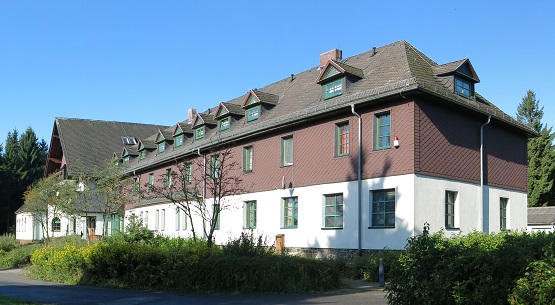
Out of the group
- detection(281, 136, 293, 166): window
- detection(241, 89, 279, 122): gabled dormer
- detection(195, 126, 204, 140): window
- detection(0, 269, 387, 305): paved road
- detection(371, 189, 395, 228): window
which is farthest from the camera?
detection(195, 126, 204, 140): window

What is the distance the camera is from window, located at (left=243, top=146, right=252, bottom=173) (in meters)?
29.2

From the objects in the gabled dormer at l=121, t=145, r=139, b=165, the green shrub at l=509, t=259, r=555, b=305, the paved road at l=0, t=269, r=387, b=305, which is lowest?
the paved road at l=0, t=269, r=387, b=305

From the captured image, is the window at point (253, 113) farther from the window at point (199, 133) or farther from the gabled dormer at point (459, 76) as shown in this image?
the gabled dormer at point (459, 76)

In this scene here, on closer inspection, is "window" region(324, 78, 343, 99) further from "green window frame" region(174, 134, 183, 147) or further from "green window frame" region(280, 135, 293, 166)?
"green window frame" region(174, 134, 183, 147)

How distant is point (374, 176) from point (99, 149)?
1662 inches

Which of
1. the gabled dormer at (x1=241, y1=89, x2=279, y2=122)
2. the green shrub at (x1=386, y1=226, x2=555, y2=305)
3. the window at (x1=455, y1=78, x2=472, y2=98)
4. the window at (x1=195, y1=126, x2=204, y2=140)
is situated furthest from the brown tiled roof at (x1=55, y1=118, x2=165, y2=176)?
the green shrub at (x1=386, y1=226, x2=555, y2=305)

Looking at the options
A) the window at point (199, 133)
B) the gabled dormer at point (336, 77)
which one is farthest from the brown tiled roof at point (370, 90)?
the window at point (199, 133)

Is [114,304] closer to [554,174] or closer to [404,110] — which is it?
[404,110]

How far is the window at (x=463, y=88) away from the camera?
903 inches

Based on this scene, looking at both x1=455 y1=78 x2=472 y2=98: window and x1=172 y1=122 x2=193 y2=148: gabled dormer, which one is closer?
x1=455 y1=78 x2=472 y2=98: window

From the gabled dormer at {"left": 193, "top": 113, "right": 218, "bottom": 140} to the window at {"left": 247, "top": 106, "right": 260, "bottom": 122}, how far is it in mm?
5706

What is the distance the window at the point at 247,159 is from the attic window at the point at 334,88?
19.4ft

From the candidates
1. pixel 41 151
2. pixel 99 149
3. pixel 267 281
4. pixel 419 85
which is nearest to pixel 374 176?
pixel 419 85

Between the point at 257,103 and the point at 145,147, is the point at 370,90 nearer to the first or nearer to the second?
the point at 257,103
